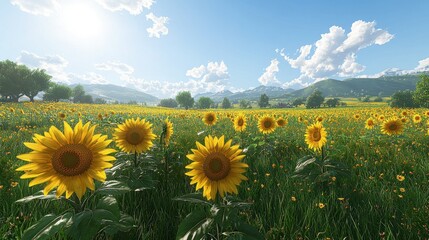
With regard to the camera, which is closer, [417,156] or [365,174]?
[365,174]

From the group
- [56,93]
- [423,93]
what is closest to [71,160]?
[423,93]

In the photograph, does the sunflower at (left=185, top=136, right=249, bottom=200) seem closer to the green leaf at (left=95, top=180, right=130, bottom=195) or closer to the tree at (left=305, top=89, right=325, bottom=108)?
the green leaf at (left=95, top=180, right=130, bottom=195)

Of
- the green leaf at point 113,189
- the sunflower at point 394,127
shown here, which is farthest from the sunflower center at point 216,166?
the sunflower at point 394,127

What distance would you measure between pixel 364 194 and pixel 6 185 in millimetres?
4766

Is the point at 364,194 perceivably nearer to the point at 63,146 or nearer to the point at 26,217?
the point at 63,146

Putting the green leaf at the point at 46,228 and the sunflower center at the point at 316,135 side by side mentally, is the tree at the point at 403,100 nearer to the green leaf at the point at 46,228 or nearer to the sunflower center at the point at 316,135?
the sunflower center at the point at 316,135

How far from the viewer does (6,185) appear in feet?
9.95

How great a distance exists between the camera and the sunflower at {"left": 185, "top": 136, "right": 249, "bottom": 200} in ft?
6.57

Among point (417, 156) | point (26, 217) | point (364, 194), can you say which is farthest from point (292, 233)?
point (417, 156)

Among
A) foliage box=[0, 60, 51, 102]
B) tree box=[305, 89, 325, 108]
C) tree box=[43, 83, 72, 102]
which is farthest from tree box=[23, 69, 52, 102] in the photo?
tree box=[305, 89, 325, 108]

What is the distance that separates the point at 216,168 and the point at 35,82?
3191 inches

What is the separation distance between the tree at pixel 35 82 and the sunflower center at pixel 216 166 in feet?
251

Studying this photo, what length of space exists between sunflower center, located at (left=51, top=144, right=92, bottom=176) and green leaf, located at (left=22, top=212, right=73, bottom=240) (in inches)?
13.2

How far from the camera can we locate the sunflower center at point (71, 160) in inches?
71.1
